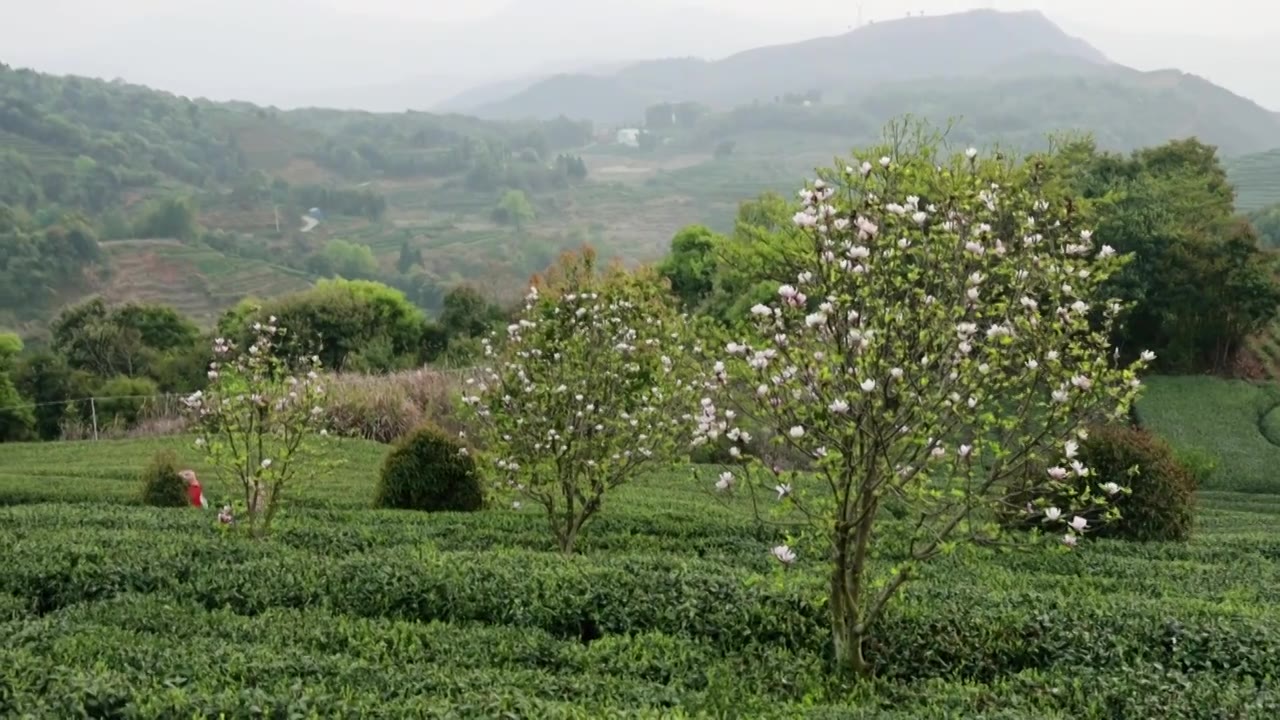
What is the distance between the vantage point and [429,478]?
506 inches

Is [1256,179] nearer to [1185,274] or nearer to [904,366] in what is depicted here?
[1185,274]

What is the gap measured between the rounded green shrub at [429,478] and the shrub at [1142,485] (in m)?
7.63

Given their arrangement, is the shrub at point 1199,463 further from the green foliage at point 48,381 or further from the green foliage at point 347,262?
the green foliage at point 347,262

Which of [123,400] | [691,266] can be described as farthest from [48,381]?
[691,266]

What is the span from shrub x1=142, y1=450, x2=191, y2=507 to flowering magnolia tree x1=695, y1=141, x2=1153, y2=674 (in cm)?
1013

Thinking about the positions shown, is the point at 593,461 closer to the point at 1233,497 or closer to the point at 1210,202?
the point at 1233,497

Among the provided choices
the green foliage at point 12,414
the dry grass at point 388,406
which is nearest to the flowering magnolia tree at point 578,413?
the dry grass at point 388,406

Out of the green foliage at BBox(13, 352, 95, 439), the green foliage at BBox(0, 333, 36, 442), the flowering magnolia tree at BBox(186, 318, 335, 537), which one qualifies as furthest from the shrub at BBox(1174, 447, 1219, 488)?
the green foliage at BBox(13, 352, 95, 439)

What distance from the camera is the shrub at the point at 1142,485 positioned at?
11.4 metres

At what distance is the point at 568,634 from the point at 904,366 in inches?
112

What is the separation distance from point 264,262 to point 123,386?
63092 millimetres

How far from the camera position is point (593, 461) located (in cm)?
908

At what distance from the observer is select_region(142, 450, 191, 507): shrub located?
1300 centimetres

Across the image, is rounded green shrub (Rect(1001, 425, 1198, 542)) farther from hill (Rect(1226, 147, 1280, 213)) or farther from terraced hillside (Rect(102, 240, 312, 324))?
hill (Rect(1226, 147, 1280, 213))
